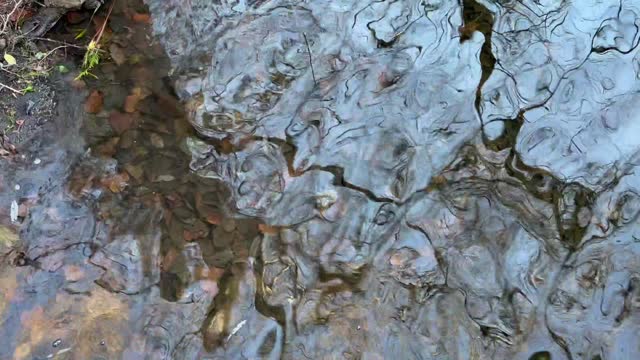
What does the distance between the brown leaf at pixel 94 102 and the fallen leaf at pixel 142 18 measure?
640 mm

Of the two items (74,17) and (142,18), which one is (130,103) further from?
(74,17)

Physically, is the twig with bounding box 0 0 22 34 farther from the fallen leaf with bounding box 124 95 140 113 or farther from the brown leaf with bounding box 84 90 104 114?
the fallen leaf with bounding box 124 95 140 113

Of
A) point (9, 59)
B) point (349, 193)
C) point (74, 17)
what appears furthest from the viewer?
point (74, 17)

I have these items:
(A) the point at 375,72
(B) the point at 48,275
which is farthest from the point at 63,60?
(A) the point at 375,72

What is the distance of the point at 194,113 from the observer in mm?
4023

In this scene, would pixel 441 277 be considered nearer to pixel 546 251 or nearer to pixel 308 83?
pixel 546 251

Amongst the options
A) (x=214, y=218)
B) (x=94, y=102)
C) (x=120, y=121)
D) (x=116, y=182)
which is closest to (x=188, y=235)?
(x=214, y=218)

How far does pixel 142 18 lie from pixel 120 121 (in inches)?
34.1

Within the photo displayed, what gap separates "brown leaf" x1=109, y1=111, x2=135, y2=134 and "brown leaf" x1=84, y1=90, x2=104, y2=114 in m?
0.11

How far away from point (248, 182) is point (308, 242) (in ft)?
1.72

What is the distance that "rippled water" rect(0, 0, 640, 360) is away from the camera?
3.38 meters

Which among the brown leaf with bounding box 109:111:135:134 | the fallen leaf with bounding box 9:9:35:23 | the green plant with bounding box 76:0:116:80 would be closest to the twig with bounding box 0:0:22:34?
the fallen leaf with bounding box 9:9:35:23

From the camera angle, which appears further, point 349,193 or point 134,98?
point 134,98

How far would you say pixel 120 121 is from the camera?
3.96 m
